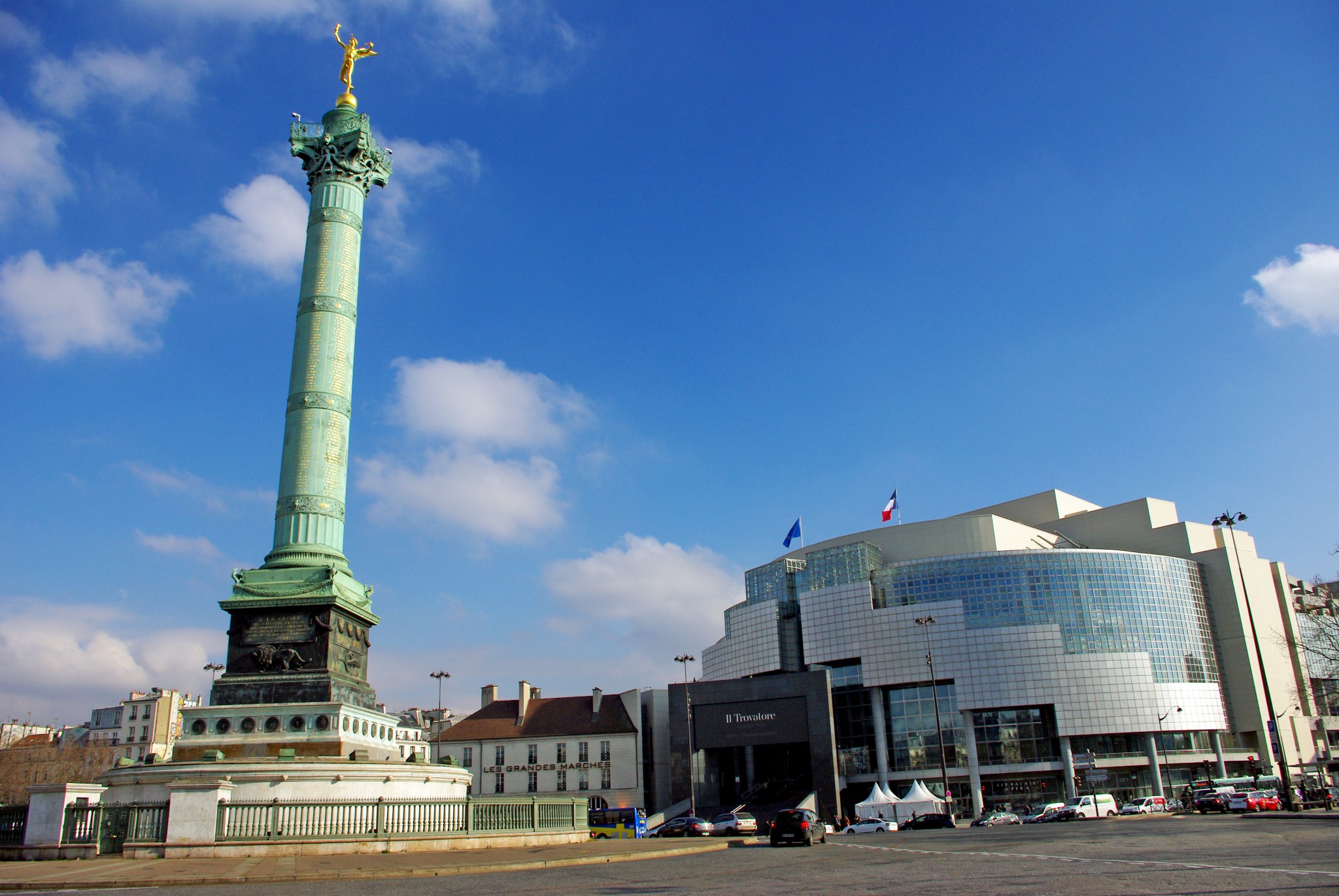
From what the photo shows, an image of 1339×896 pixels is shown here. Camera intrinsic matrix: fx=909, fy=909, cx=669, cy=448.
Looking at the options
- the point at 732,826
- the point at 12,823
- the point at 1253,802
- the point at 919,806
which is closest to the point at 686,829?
the point at 732,826

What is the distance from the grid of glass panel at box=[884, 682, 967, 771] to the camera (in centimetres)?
7525

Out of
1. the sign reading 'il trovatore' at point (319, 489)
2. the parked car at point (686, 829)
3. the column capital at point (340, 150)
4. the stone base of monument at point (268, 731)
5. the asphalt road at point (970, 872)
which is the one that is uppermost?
the column capital at point (340, 150)

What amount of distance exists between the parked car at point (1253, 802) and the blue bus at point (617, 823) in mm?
33005

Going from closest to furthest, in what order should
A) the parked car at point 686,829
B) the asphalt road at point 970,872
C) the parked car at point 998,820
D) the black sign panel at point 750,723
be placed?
the asphalt road at point 970,872 → the parked car at point 686,829 → the parked car at point 998,820 → the black sign panel at point 750,723

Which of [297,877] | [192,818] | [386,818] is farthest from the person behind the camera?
[386,818]

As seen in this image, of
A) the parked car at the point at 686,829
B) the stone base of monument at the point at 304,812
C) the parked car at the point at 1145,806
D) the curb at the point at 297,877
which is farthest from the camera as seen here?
the parked car at the point at 1145,806

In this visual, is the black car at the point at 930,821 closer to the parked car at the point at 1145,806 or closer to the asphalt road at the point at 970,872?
the parked car at the point at 1145,806

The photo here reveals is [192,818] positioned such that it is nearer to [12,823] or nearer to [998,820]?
[12,823]

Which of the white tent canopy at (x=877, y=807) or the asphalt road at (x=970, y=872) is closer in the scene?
the asphalt road at (x=970, y=872)

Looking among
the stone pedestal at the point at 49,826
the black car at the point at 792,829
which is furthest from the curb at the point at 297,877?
the black car at the point at 792,829

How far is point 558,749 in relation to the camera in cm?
7631

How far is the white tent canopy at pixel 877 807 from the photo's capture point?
187ft

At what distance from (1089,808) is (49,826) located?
5221 centimetres

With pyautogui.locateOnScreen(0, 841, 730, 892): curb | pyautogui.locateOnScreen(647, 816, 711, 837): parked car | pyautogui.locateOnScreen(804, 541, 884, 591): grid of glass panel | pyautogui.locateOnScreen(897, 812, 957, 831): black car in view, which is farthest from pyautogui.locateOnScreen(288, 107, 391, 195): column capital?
pyautogui.locateOnScreen(804, 541, 884, 591): grid of glass panel
